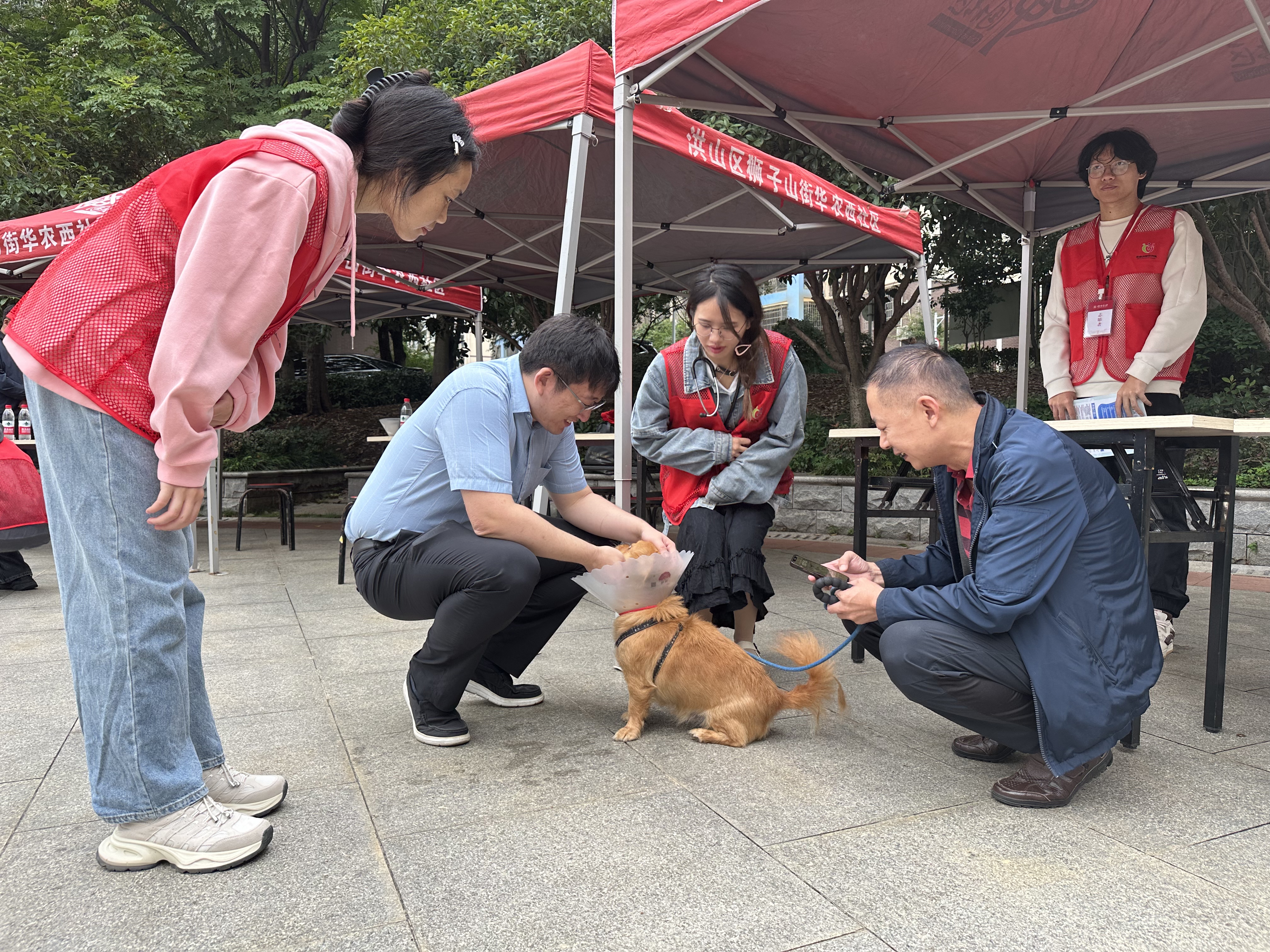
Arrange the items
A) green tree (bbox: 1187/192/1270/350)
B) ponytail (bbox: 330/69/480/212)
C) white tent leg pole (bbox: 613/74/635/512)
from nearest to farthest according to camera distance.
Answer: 1. ponytail (bbox: 330/69/480/212)
2. white tent leg pole (bbox: 613/74/635/512)
3. green tree (bbox: 1187/192/1270/350)

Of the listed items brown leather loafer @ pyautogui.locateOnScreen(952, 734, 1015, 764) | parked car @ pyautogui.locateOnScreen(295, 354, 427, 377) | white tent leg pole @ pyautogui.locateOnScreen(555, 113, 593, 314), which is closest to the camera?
brown leather loafer @ pyautogui.locateOnScreen(952, 734, 1015, 764)

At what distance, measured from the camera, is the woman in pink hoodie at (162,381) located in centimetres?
164

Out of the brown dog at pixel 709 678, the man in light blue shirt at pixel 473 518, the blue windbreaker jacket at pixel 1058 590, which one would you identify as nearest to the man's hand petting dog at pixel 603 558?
the man in light blue shirt at pixel 473 518

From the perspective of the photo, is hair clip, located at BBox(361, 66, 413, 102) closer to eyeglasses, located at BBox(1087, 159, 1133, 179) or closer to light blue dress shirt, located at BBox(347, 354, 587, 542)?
light blue dress shirt, located at BBox(347, 354, 587, 542)

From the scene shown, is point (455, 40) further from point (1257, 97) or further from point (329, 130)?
point (329, 130)

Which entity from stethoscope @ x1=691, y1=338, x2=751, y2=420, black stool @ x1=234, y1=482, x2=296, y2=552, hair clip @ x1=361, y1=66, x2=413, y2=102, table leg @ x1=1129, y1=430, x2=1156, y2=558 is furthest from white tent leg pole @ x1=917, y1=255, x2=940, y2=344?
hair clip @ x1=361, y1=66, x2=413, y2=102

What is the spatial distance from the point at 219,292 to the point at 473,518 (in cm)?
104

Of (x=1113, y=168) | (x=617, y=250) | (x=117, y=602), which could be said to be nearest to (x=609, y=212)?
(x=617, y=250)

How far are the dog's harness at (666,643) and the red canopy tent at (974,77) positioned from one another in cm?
219

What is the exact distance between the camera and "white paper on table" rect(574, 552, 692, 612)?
254 centimetres

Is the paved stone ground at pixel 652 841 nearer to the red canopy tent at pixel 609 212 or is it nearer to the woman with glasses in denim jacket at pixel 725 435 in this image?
the woman with glasses in denim jacket at pixel 725 435

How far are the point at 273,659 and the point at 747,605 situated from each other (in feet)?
6.79

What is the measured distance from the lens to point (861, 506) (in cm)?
363

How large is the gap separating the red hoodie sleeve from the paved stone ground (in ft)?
2.90
